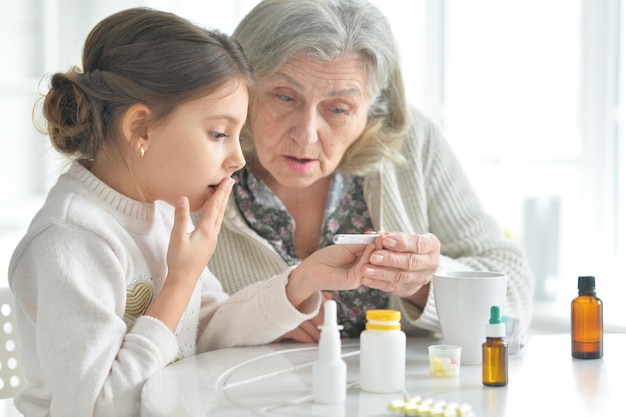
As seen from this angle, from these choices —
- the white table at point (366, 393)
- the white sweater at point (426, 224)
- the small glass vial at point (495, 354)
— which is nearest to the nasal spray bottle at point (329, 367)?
the white table at point (366, 393)

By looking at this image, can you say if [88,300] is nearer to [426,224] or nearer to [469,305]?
[469,305]

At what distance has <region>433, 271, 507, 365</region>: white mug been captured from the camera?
1.45m

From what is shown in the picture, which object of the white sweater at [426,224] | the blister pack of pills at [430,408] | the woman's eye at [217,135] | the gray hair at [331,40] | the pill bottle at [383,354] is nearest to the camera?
the blister pack of pills at [430,408]

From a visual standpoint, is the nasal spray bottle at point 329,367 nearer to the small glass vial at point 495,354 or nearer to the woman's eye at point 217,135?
the small glass vial at point 495,354

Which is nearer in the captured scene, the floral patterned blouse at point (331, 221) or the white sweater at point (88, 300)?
the white sweater at point (88, 300)

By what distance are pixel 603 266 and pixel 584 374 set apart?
5.86 feet

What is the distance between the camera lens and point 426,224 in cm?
211

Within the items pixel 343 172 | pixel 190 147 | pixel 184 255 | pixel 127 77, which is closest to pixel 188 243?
pixel 184 255

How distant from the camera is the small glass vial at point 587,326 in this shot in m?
1.51

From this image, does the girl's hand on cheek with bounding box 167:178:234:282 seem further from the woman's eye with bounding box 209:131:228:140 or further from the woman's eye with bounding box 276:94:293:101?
the woman's eye with bounding box 276:94:293:101

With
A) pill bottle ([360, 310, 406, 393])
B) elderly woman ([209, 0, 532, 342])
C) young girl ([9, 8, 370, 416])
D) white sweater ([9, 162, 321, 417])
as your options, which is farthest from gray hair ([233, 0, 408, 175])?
pill bottle ([360, 310, 406, 393])

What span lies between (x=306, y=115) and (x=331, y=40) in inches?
6.4

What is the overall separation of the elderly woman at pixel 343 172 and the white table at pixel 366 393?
24 centimetres

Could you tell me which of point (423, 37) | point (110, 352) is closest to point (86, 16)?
point (423, 37)
